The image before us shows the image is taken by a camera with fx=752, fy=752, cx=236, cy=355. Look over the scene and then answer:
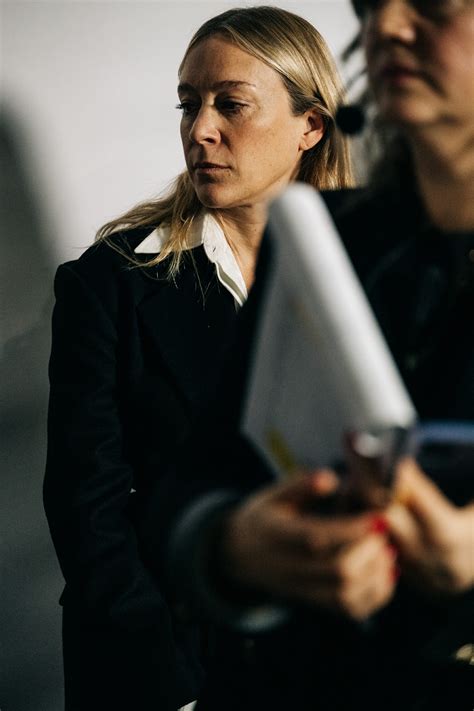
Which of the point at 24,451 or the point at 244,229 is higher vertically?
the point at 244,229

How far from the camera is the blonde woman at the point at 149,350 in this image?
1.47 m

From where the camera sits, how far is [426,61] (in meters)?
0.69

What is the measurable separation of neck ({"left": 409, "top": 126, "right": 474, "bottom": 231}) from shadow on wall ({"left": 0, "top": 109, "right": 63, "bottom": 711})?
1.19 m

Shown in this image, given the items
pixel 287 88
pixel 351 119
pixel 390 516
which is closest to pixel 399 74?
pixel 351 119

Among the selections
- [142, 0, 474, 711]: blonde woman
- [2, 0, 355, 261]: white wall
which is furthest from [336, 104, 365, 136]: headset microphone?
[2, 0, 355, 261]: white wall

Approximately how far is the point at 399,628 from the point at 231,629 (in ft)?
0.57

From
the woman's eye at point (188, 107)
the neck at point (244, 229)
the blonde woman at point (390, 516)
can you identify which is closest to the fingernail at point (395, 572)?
the blonde woman at point (390, 516)

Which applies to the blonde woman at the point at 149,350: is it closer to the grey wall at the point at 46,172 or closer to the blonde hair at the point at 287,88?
the blonde hair at the point at 287,88

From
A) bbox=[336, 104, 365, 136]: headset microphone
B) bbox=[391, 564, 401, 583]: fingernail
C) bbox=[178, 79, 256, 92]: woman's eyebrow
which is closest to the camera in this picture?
bbox=[391, 564, 401, 583]: fingernail

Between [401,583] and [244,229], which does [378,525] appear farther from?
[244,229]

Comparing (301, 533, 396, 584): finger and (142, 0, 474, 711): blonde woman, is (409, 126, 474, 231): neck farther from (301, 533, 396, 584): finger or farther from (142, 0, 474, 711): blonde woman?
(301, 533, 396, 584): finger

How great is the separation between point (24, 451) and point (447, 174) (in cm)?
136

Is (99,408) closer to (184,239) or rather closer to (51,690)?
(184,239)

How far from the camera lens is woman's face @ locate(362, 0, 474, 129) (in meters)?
0.68
